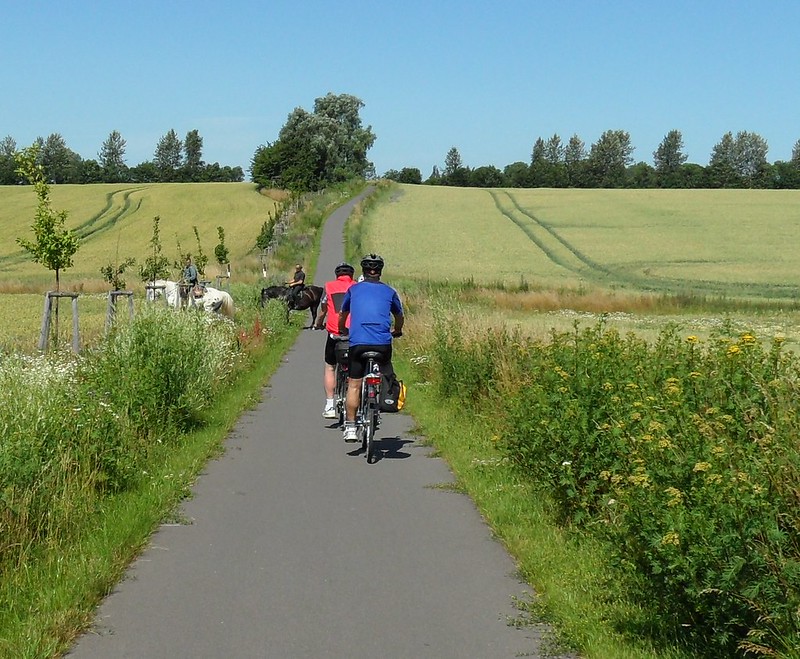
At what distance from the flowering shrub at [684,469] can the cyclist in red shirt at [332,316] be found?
3.20m

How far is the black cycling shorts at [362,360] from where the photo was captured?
11.4m

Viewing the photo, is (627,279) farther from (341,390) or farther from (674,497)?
(674,497)

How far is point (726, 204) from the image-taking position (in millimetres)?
89938

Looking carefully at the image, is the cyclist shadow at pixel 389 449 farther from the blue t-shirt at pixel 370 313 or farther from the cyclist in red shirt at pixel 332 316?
the blue t-shirt at pixel 370 313

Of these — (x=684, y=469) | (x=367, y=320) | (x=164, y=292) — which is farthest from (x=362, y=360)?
(x=164, y=292)

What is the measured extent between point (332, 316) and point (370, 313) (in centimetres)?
192

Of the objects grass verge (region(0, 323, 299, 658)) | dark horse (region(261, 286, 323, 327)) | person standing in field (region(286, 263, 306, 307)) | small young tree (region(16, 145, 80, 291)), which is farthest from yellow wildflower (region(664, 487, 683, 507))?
person standing in field (region(286, 263, 306, 307))

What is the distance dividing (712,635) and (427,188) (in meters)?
106

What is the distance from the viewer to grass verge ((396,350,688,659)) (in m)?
5.36

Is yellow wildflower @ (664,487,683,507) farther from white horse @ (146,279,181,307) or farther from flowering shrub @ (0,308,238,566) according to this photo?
white horse @ (146,279,181,307)

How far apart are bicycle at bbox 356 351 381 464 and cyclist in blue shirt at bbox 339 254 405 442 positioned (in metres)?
0.09

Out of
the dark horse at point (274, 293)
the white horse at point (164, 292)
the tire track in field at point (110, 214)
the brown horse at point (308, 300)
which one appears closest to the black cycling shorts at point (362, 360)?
the white horse at point (164, 292)

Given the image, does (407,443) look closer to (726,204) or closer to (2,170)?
(726,204)

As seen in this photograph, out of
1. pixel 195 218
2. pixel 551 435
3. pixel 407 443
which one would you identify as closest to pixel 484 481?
pixel 551 435
